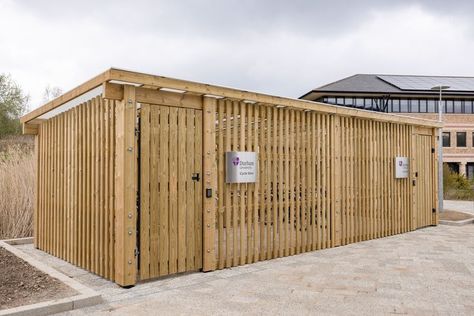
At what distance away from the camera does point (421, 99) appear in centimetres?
3506

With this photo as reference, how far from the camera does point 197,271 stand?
629cm

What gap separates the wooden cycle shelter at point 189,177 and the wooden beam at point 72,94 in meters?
0.02

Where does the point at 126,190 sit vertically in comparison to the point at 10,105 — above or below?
below

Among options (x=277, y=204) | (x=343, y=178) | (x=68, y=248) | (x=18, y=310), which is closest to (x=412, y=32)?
(x=343, y=178)

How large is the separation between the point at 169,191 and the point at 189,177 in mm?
392

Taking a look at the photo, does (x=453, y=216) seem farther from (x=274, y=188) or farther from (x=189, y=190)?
(x=189, y=190)

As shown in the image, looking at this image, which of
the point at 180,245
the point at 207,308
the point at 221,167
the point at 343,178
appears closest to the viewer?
the point at 207,308

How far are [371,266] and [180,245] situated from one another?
299 centimetres

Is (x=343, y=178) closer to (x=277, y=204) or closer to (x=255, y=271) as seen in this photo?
(x=277, y=204)

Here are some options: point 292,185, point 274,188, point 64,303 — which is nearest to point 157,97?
point 274,188

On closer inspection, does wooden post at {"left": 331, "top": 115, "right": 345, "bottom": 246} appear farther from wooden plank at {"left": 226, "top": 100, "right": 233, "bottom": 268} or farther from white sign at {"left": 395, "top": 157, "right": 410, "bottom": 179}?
wooden plank at {"left": 226, "top": 100, "right": 233, "bottom": 268}

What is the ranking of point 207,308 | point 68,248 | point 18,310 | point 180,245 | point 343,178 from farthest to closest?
point 343,178, point 68,248, point 180,245, point 207,308, point 18,310

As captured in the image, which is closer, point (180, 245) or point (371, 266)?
point (180, 245)

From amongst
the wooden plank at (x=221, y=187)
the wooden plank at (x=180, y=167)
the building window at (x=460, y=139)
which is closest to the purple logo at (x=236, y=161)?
the wooden plank at (x=221, y=187)
